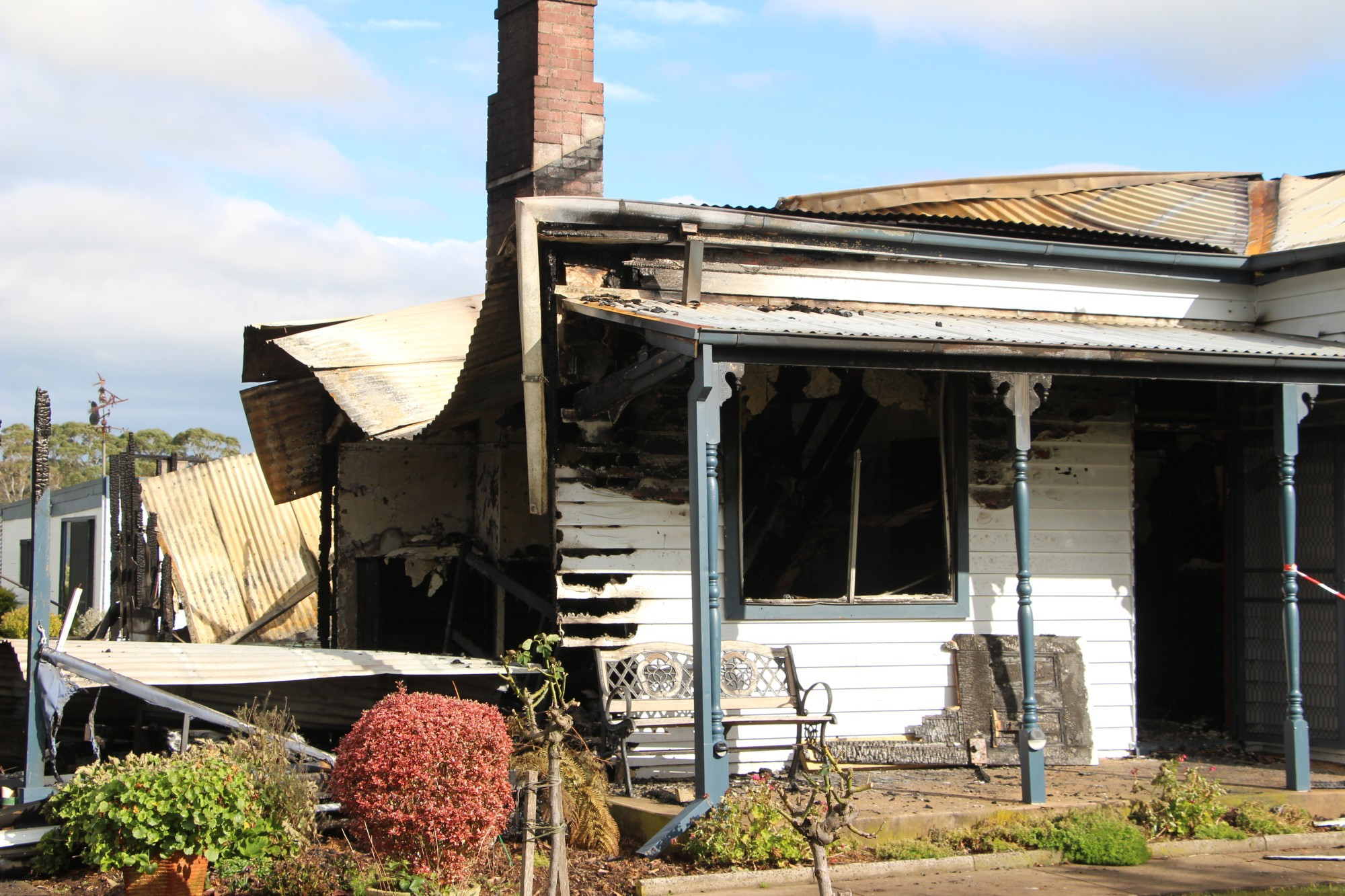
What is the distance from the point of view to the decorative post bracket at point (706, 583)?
6273 millimetres

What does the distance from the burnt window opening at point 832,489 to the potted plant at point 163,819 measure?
4.75 m

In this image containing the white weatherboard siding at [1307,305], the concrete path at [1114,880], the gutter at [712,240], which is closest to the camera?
the concrete path at [1114,880]

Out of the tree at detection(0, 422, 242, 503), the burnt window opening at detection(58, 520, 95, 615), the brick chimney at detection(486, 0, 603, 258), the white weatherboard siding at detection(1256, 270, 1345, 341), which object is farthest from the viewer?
the tree at detection(0, 422, 242, 503)

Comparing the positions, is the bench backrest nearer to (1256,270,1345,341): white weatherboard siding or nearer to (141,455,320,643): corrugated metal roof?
(1256,270,1345,341): white weatherboard siding

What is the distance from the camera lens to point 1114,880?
19.7ft

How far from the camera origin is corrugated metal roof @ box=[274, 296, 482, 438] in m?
9.57

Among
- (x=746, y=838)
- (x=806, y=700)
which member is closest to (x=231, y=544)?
(x=806, y=700)

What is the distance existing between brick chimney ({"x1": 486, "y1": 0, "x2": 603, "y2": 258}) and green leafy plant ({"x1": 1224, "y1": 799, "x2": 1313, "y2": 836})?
25.5ft

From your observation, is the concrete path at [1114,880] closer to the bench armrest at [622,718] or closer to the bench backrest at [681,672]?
the bench armrest at [622,718]

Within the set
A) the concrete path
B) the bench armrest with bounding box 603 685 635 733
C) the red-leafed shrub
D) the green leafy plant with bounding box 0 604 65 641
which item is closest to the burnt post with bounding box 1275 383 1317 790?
the concrete path

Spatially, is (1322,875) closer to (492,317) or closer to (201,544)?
(492,317)

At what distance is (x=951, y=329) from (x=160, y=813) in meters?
5.12

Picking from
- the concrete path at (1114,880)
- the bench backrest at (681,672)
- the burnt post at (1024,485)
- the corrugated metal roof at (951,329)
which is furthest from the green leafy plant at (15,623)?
the concrete path at (1114,880)

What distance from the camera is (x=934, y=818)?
6543mm
